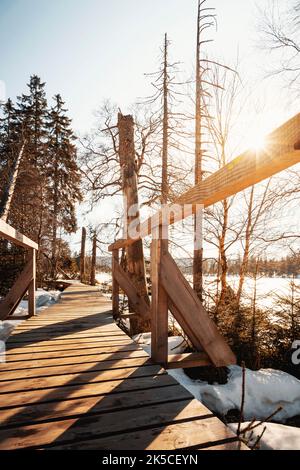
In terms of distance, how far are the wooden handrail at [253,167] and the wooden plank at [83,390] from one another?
1.36 m

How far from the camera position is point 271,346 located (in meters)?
5.63

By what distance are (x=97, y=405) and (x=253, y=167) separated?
1.68 m

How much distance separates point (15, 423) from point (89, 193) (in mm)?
10502

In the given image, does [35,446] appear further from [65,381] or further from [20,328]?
[20,328]

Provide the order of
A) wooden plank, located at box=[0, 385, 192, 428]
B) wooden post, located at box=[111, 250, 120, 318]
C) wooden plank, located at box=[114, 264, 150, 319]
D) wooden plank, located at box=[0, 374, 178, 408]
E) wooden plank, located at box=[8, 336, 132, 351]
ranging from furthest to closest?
wooden post, located at box=[111, 250, 120, 318] < wooden plank, located at box=[114, 264, 150, 319] < wooden plank, located at box=[8, 336, 132, 351] < wooden plank, located at box=[0, 374, 178, 408] < wooden plank, located at box=[0, 385, 192, 428]

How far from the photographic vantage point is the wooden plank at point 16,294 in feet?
13.8

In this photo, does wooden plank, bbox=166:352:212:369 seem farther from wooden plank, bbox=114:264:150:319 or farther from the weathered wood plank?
wooden plank, bbox=114:264:150:319

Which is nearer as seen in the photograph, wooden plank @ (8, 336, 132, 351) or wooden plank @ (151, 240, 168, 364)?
wooden plank @ (151, 240, 168, 364)

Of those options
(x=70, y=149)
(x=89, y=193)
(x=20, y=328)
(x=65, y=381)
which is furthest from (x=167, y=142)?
(x=70, y=149)

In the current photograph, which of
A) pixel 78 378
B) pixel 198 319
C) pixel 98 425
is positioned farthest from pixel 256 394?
pixel 98 425

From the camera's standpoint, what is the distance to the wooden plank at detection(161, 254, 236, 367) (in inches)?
83.6

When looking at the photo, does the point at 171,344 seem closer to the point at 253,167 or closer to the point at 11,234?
the point at 11,234

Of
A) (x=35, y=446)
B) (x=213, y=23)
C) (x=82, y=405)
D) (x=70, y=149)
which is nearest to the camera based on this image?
(x=35, y=446)

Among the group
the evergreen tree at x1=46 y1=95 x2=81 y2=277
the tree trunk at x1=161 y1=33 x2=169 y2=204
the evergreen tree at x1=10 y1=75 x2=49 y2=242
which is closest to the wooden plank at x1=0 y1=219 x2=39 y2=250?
the tree trunk at x1=161 y1=33 x2=169 y2=204
